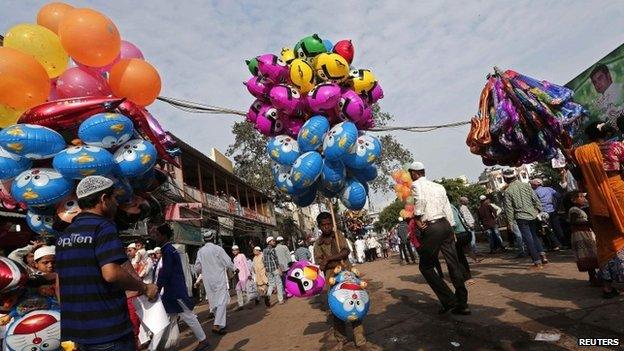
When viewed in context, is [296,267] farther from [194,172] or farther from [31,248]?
[194,172]

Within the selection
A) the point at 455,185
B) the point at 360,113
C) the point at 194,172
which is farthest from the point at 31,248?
the point at 455,185

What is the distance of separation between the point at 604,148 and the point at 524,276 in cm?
308

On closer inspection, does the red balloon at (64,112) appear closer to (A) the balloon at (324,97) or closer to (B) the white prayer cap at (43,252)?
(B) the white prayer cap at (43,252)

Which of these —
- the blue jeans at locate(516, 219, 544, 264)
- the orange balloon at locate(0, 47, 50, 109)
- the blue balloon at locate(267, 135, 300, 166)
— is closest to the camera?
the orange balloon at locate(0, 47, 50, 109)

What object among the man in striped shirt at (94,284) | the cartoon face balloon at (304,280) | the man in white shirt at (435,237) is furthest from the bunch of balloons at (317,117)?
the man in striped shirt at (94,284)

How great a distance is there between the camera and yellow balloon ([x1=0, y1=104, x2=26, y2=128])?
433cm

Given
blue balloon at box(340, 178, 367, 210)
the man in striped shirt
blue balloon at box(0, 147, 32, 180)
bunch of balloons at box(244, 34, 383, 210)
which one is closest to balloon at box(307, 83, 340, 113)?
bunch of balloons at box(244, 34, 383, 210)

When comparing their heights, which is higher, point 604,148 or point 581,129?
point 581,129

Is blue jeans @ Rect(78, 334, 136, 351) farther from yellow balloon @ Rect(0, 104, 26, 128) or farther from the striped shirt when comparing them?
yellow balloon @ Rect(0, 104, 26, 128)

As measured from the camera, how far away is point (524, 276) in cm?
639

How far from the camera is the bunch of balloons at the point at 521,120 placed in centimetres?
423

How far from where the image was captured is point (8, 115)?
439cm

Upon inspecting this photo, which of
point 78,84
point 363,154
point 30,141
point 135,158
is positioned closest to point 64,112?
point 30,141

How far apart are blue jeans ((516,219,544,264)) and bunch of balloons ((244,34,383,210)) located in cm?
336
